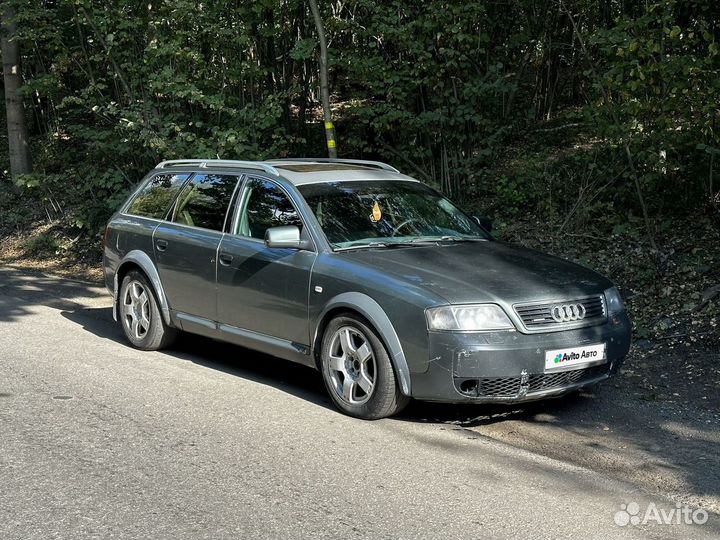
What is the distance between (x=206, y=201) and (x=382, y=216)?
5.69 ft

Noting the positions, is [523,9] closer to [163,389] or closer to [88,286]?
[88,286]

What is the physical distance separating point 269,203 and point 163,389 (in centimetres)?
167

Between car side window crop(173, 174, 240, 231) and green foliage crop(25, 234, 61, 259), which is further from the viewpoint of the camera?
green foliage crop(25, 234, 61, 259)

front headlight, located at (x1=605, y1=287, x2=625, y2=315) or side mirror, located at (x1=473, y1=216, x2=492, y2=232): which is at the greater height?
side mirror, located at (x1=473, y1=216, x2=492, y2=232)

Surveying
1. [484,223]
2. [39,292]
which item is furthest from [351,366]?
[39,292]

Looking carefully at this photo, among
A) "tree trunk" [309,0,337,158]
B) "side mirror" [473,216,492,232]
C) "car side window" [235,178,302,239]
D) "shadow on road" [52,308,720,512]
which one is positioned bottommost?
"shadow on road" [52,308,720,512]

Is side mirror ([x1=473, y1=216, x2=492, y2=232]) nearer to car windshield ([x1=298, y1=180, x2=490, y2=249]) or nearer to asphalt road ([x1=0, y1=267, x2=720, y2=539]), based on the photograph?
car windshield ([x1=298, y1=180, x2=490, y2=249])

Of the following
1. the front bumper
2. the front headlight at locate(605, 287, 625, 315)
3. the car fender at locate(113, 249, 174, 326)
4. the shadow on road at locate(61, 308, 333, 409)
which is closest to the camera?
the front bumper

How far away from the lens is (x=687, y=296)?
9008 millimetres

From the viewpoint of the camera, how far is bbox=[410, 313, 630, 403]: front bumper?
18.6 feet

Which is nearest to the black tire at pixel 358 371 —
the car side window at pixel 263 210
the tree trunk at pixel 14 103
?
the car side window at pixel 263 210

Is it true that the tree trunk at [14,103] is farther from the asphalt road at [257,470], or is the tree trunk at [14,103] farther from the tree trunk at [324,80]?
the asphalt road at [257,470]

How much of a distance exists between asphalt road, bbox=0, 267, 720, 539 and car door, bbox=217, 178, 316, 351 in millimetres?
524

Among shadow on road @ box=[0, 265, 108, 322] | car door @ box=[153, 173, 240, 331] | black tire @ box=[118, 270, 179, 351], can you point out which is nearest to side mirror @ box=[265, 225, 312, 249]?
car door @ box=[153, 173, 240, 331]
